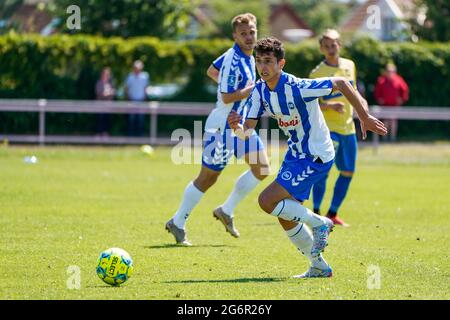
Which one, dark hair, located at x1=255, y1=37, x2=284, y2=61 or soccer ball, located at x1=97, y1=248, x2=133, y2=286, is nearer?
soccer ball, located at x1=97, y1=248, x2=133, y2=286

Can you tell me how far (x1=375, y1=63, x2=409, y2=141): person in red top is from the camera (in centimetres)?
2582

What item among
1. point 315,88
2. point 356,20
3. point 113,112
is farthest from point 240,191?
point 356,20

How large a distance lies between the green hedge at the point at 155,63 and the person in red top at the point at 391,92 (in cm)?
216

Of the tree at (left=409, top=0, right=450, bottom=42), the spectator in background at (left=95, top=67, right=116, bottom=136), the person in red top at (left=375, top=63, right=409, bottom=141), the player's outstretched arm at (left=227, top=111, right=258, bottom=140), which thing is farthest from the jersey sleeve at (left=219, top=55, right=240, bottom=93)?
the tree at (left=409, top=0, right=450, bottom=42)

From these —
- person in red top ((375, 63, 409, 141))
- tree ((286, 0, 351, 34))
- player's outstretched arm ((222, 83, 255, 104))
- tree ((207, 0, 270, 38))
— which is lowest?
tree ((286, 0, 351, 34))

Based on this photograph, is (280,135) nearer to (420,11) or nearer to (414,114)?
(414,114)

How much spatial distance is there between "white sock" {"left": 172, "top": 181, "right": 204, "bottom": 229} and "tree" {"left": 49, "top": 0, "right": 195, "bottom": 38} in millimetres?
19821

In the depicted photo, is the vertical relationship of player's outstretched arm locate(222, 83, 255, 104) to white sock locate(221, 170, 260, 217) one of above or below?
above

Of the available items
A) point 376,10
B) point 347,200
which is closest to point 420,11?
point 376,10

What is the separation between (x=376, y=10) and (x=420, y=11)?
16890 millimetres

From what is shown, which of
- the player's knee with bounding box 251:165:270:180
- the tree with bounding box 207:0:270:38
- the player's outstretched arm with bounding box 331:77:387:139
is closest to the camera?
the player's outstretched arm with bounding box 331:77:387:139

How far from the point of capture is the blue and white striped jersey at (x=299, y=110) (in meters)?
8.82

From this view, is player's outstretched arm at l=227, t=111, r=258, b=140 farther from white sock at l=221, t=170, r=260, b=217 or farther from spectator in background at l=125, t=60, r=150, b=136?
spectator in background at l=125, t=60, r=150, b=136

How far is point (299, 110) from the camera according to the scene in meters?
8.91
